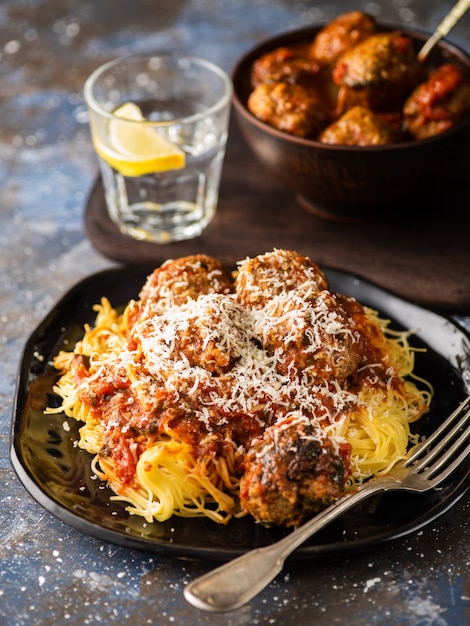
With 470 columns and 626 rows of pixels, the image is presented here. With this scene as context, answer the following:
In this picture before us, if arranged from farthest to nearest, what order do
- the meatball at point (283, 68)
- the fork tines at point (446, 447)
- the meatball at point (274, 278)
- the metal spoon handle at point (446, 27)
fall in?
the meatball at point (283, 68)
the metal spoon handle at point (446, 27)
the meatball at point (274, 278)
the fork tines at point (446, 447)

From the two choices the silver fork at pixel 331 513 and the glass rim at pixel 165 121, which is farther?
the glass rim at pixel 165 121

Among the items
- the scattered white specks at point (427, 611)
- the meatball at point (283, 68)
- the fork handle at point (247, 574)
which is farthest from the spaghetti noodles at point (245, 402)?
the meatball at point (283, 68)

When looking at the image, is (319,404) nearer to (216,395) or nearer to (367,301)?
(216,395)

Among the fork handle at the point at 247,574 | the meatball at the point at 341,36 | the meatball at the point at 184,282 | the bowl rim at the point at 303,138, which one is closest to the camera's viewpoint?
the fork handle at the point at 247,574

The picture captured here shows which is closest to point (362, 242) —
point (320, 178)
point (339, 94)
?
point (320, 178)

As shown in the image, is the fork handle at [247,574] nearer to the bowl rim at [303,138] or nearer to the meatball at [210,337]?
the meatball at [210,337]

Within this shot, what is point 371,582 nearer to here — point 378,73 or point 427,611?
point 427,611
